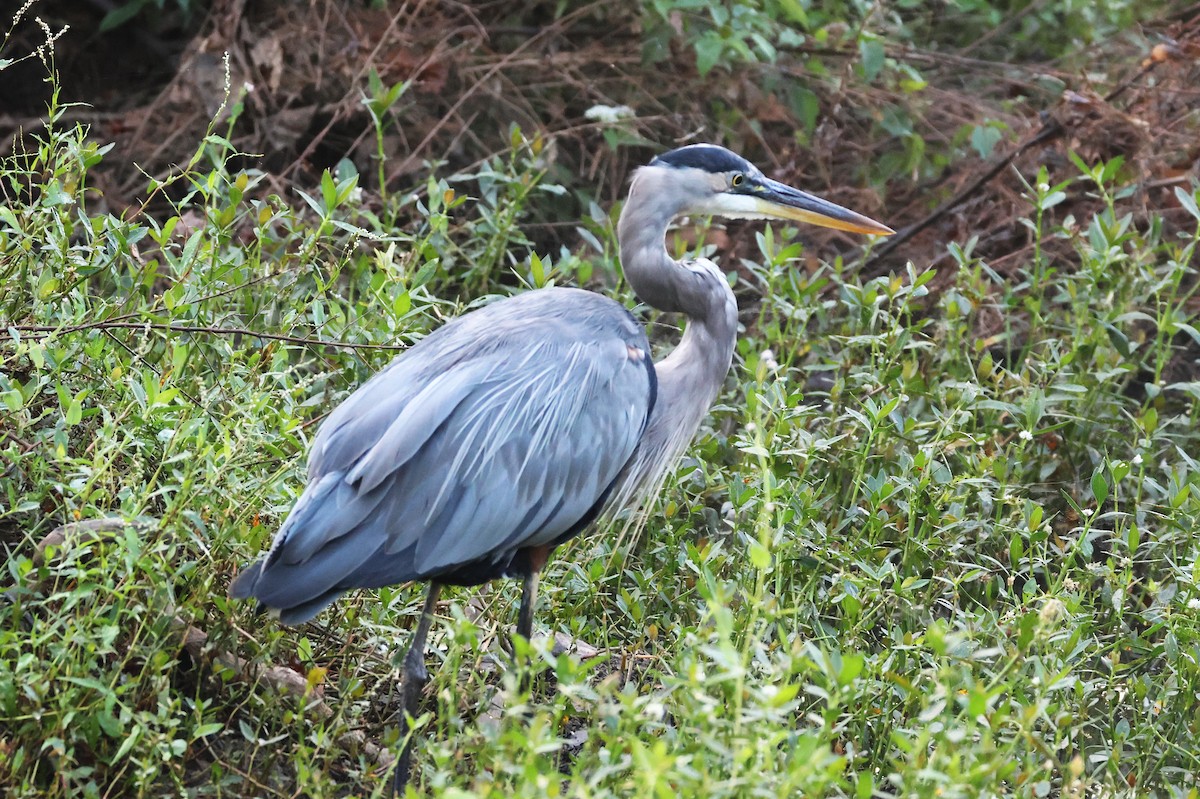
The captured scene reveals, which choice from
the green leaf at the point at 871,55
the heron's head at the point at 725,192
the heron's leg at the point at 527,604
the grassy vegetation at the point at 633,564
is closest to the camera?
the grassy vegetation at the point at 633,564

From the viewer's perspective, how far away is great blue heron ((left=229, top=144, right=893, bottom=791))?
3.00 m

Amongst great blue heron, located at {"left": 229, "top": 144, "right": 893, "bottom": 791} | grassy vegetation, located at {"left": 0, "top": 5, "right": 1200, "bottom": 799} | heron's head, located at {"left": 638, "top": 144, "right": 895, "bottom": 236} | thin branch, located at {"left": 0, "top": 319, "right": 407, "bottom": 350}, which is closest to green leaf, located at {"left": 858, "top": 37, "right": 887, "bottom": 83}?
grassy vegetation, located at {"left": 0, "top": 5, "right": 1200, "bottom": 799}

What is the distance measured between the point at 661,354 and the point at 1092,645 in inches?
68.7

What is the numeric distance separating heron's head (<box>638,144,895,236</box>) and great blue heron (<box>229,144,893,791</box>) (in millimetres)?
14

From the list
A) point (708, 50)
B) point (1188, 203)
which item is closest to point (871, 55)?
point (708, 50)

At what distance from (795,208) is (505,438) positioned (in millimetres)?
1276

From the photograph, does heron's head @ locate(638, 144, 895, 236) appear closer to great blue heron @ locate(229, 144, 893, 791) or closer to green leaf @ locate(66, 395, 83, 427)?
great blue heron @ locate(229, 144, 893, 791)

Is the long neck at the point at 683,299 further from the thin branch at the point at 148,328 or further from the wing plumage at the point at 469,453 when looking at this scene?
the thin branch at the point at 148,328

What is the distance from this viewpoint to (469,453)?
10.5ft

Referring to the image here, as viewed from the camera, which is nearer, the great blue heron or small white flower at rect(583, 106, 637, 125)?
the great blue heron

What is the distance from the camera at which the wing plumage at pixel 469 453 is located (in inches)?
117

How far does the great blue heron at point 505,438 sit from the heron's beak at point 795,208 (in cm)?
23

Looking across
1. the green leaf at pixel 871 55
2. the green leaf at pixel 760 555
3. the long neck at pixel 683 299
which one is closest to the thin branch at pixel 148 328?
the long neck at pixel 683 299

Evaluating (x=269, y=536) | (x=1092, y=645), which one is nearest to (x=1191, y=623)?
(x=1092, y=645)
